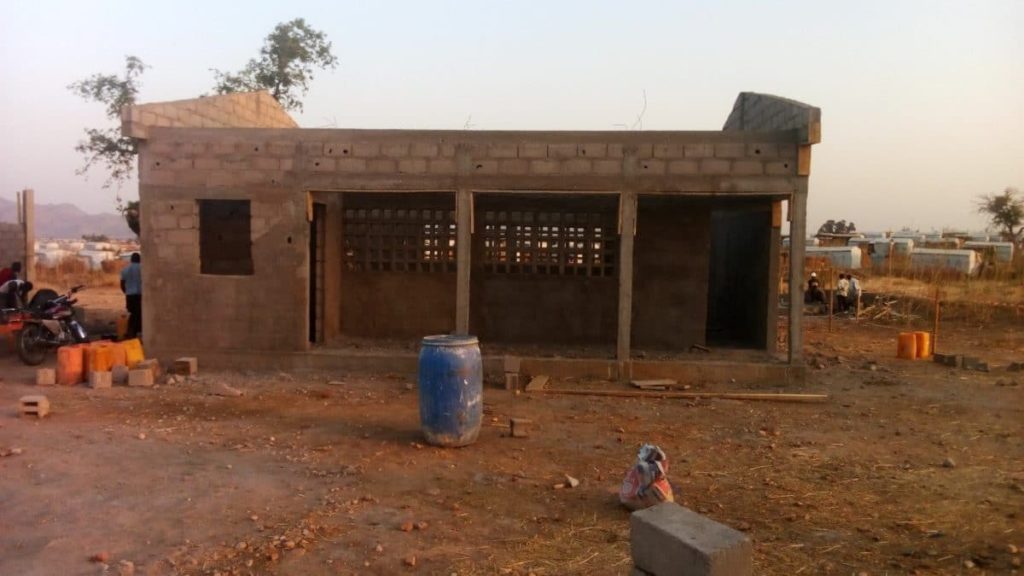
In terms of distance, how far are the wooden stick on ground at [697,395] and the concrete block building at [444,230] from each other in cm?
80

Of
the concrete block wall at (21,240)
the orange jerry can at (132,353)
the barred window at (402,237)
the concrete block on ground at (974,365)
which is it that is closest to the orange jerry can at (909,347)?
the concrete block on ground at (974,365)

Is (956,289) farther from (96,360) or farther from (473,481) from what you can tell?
(96,360)

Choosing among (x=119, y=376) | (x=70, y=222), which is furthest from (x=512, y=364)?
(x=70, y=222)

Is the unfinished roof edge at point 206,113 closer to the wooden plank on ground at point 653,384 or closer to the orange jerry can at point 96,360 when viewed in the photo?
the orange jerry can at point 96,360

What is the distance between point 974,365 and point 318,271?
31.6 ft

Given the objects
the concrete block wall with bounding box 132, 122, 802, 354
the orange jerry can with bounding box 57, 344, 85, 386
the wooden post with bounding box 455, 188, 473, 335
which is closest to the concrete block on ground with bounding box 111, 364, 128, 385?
the orange jerry can with bounding box 57, 344, 85, 386

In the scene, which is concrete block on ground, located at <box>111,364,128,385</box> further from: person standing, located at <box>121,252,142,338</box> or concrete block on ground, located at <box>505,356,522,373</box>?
concrete block on ground, located at <box>505,356,522,373</box>

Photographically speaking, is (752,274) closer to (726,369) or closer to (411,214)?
(726,369)

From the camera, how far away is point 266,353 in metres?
9.91

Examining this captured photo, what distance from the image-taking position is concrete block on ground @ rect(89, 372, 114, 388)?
349 inches

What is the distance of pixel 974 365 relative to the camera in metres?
11.4

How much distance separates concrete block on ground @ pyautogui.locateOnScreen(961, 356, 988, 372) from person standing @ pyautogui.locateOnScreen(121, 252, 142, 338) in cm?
1217

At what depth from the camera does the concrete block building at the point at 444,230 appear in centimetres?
958

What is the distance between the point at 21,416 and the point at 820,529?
7.09 m
